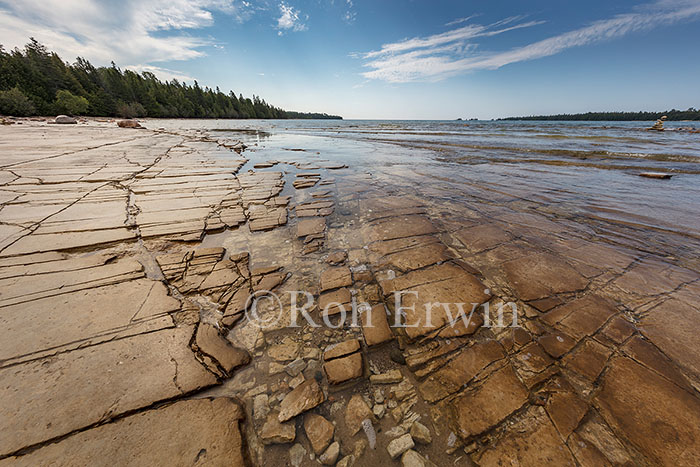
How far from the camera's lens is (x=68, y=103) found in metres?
38.5

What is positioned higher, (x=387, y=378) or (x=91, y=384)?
(x=91, y=384)

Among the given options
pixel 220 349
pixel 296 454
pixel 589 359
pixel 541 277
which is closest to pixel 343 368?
pixel 296 454

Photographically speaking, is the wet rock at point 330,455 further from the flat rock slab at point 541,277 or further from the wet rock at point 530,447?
the flat rock slab at point 541,277

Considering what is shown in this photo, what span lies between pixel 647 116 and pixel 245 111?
145093 mm

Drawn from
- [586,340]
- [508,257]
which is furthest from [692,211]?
[586,340]

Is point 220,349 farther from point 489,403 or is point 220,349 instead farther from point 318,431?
point 489,403

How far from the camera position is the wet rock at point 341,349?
165cm

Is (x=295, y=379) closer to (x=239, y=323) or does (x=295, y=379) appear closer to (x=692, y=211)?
(x=239, y=323)

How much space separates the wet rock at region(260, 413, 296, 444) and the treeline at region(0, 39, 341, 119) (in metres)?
57.2

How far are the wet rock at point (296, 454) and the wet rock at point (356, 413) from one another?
0.26 m

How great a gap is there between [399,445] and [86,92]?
73.1m

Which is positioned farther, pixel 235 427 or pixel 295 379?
pixel 295 379

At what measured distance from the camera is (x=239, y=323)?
1904 millimetres

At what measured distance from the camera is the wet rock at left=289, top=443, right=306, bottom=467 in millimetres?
1175
